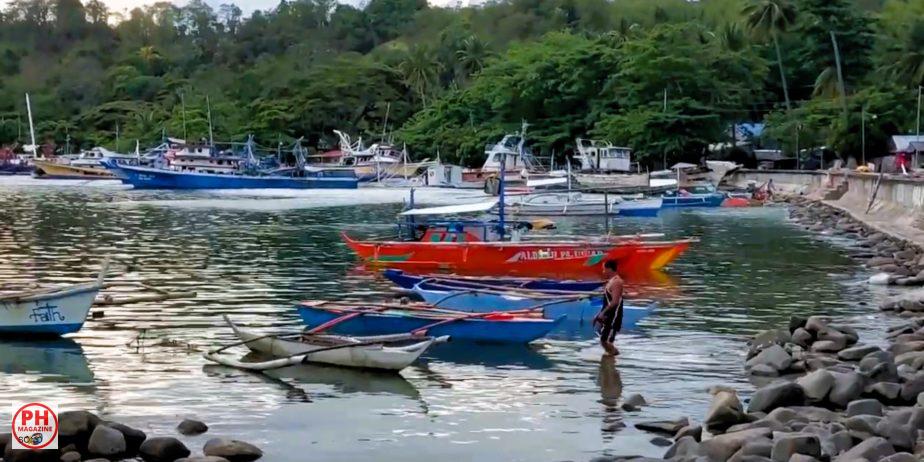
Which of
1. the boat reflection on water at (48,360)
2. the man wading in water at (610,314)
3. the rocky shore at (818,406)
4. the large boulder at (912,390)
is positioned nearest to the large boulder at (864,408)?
the rocky shore at (818,406)

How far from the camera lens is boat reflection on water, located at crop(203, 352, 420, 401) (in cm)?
1764

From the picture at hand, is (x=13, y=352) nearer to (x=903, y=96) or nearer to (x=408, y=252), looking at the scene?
(x=408, y=252)

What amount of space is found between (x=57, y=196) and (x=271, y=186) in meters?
18.6

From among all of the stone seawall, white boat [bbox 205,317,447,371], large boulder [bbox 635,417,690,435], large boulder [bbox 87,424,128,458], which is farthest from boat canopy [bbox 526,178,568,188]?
large boulder [bbox 87,424,128,458]

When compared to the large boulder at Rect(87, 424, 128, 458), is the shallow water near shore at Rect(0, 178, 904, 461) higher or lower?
lower

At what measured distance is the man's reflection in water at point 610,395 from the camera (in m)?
15.4

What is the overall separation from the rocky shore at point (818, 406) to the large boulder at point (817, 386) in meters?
0.01

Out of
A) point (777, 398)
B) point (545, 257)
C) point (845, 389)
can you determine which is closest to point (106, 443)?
point (777, 398)

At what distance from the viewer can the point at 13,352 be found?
805 inches

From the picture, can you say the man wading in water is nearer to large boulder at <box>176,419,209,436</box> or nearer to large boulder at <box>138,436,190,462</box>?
large boulder at <box>176,419,209,436</box>

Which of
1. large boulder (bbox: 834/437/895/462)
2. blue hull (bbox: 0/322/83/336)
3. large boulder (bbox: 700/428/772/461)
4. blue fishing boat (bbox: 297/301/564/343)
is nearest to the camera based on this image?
large boulder (bbox: 834/437/895/462)

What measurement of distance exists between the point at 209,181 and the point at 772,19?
4440 cm

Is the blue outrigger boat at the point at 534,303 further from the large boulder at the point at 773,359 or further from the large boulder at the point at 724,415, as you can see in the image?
the large boulder at the point at 724,415
